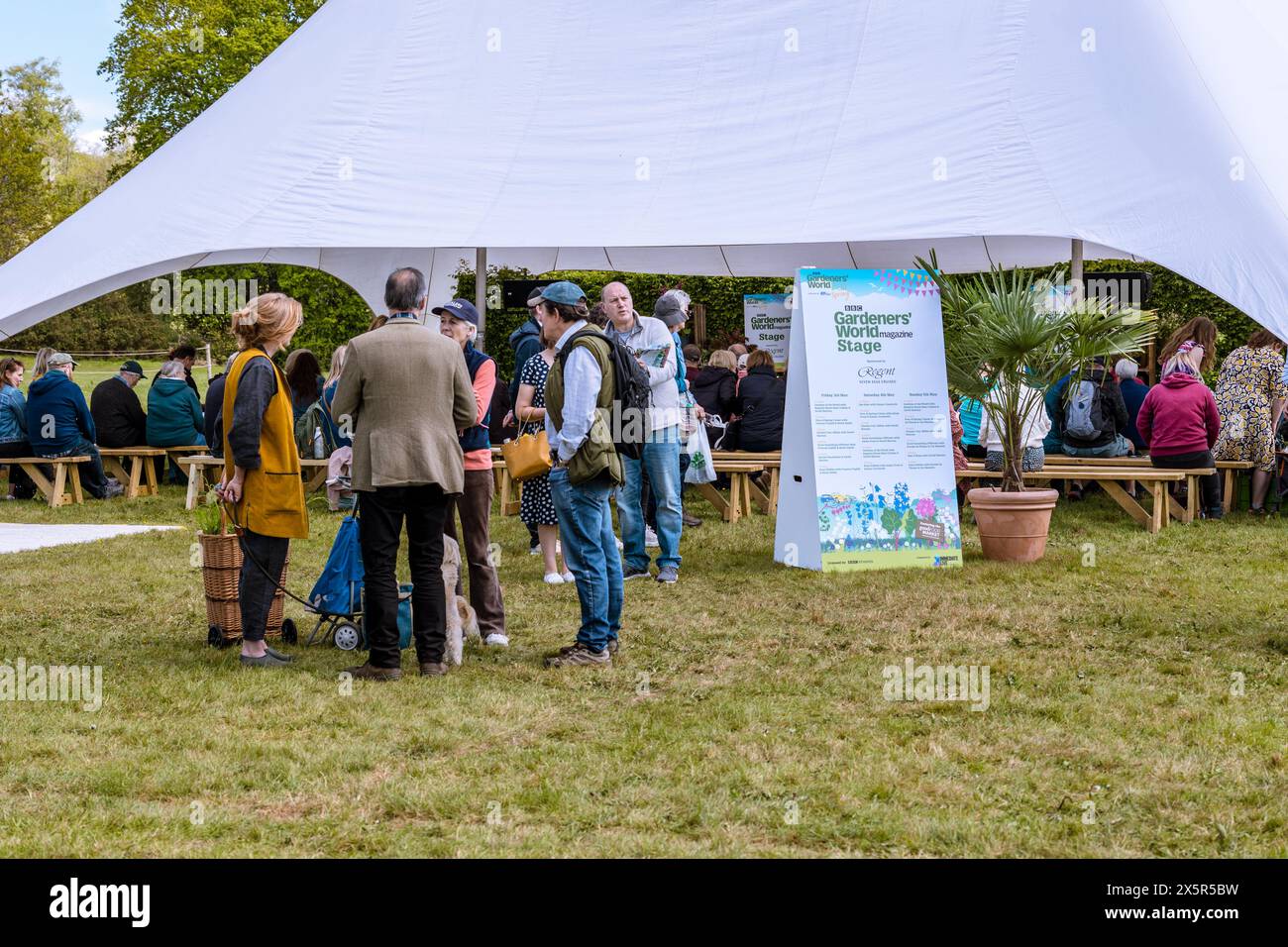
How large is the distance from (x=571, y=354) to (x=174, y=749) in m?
2.21

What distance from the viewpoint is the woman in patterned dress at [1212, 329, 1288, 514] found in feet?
35.1

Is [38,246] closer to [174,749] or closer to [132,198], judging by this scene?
[132,198]

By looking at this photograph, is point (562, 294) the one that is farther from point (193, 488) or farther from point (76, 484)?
point (76, 484)

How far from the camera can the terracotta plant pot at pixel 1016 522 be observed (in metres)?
8.41

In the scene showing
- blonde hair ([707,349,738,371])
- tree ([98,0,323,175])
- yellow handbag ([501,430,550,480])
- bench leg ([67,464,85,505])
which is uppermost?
tree ([98,0,323,175])

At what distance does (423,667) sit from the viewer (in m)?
5.70

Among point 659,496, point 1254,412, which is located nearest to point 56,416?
point 659,496

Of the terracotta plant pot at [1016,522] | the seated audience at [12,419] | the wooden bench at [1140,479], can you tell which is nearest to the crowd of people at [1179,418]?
the wooden bench at [1140,479]

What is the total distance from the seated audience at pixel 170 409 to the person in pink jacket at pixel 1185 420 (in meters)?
8.38

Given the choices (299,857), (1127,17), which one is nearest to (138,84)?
(1127,17)

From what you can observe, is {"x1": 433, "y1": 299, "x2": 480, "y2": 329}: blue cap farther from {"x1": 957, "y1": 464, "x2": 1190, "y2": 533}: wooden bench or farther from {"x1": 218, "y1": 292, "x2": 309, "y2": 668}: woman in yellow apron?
{"x1": 957, "y1": 464, "x2": 1190, "y2": 533}: wooden bench

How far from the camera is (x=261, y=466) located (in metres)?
5.84

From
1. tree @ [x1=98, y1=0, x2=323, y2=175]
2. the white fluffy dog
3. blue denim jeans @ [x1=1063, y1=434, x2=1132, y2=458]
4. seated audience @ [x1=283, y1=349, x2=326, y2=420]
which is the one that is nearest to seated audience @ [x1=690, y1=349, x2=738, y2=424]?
blue denim jeans @ [x1=1063, y1=434, x2=1132, y2=458]

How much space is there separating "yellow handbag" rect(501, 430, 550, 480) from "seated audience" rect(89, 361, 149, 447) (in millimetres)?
7670
